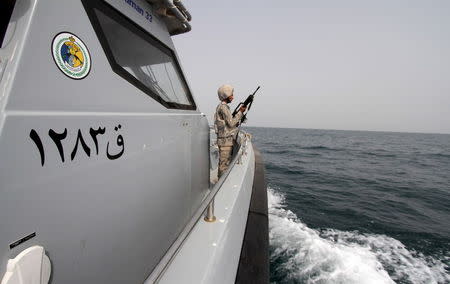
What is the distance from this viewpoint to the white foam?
3312mm

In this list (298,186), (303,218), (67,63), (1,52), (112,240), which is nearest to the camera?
(1,52)

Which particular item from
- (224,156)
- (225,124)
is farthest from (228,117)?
(224,156)

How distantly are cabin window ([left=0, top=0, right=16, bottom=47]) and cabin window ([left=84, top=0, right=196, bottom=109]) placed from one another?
369 mm

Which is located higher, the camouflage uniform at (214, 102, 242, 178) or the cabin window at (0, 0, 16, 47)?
the cabin window at (0, 0, 16, 47)

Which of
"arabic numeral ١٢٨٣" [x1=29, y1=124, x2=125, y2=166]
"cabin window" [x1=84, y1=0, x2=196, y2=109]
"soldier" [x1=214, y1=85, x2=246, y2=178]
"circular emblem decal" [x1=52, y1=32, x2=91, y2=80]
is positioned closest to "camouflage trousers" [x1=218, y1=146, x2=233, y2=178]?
"soldier" [x1=214, y1=85, x2=246, y2=178]

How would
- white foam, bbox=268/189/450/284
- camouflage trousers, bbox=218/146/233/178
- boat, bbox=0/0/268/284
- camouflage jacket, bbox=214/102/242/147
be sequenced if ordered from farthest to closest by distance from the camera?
→ camouflage trousers, bbox=218/146/233/178
camouflage jacket, bbox=214/102/242/147
white foam, bbox=268/189/450/284
boat, bbox=0/0/268/284

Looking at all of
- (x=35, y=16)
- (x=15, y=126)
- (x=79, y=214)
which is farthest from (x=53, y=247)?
(x=35, y=16)

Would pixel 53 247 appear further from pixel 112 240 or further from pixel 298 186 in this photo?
pixel 298 186

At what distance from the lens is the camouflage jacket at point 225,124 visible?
11.7 ft

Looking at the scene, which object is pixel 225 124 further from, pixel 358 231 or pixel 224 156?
pixel 358 231

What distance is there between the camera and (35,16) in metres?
0.83

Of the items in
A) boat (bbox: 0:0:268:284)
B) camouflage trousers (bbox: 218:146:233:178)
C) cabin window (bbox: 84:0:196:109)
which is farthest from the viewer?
camouflage trousers (bbox: 218:146:233:178)

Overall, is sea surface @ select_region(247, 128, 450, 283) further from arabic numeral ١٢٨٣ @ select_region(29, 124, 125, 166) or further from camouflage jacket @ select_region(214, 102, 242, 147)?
arabic numeral ١٢٨٣ @ select_region(29, 124, 125, 166)

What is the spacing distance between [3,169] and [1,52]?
428mm
